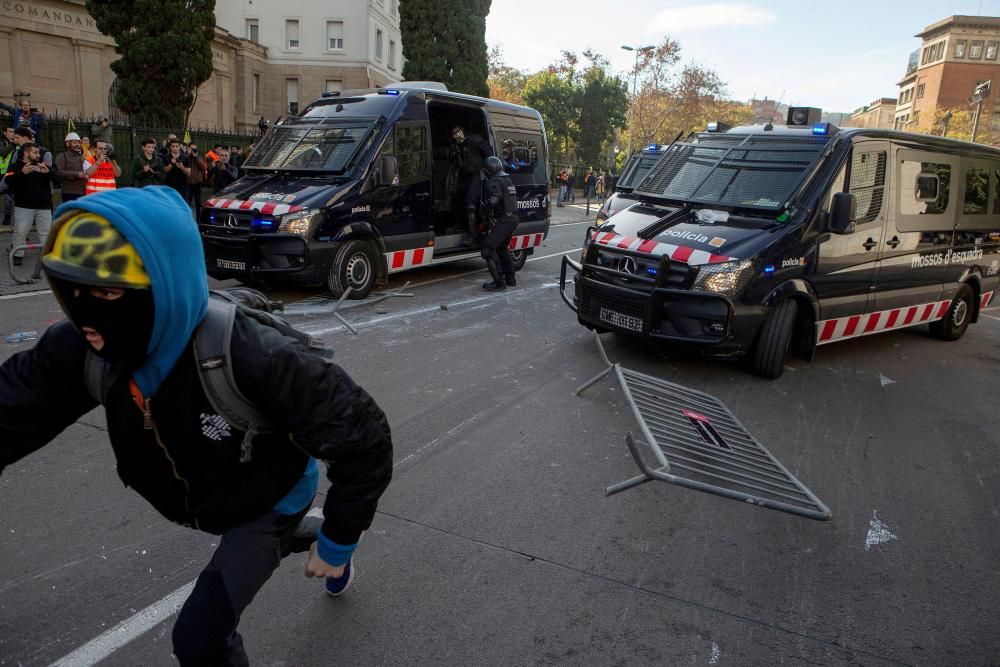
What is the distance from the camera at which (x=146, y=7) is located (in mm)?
20484

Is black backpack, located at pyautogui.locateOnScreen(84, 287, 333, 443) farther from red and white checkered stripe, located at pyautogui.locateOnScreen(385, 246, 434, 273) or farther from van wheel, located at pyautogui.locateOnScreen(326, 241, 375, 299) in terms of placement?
red and white checkered stripe, located at pyautogui.locateOnScreen(385, 246, 434, 273)

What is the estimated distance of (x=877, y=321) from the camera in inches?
289

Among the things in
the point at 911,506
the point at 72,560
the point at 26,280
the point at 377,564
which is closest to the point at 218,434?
the point at 377,564

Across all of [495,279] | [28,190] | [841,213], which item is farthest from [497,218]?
[28,190]

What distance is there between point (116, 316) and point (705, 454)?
315cm

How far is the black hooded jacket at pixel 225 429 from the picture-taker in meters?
1.78

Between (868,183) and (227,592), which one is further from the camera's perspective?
(868,183)

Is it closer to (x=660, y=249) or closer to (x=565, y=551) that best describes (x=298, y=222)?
(x=660, y=249)

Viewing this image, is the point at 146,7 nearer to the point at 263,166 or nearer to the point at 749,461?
the point at 263,166

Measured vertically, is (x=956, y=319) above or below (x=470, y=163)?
below

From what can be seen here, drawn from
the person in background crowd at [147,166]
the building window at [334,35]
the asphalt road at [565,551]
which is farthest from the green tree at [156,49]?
the building window at [334,35]

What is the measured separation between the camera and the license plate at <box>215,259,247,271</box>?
8414mm

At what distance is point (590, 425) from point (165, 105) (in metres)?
20.9

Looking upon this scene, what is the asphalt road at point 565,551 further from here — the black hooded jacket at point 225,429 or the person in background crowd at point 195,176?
the person in background crowd at point 195,176
